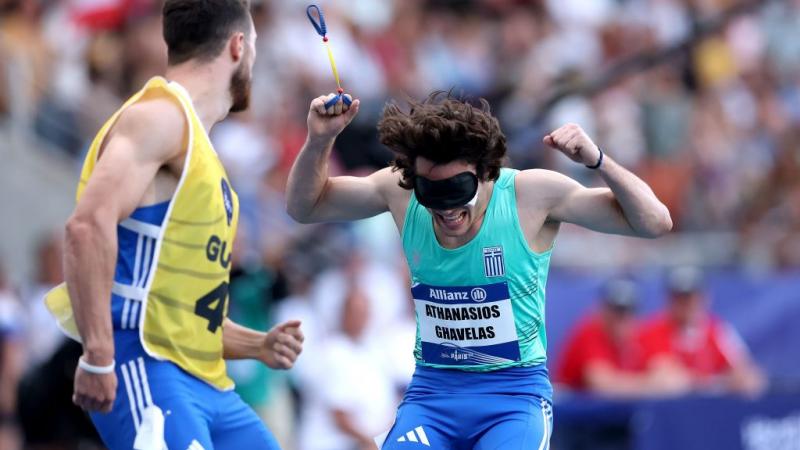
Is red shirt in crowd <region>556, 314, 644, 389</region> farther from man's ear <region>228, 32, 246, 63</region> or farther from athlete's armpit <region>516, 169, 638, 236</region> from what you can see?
man's ear <region>228, 32, 246, 63</region>

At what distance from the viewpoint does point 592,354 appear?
431 inches

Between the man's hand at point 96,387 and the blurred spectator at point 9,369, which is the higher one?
the man's hand at point 96,387

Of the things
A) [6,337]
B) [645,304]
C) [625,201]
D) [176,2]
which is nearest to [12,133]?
[6,337]

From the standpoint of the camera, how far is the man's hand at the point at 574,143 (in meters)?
5.62

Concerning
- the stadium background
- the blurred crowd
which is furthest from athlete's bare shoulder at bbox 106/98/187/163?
the blurred crowd

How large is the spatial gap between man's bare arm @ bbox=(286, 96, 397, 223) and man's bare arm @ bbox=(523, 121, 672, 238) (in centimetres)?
70

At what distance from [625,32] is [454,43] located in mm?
1945

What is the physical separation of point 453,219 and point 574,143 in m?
0.56

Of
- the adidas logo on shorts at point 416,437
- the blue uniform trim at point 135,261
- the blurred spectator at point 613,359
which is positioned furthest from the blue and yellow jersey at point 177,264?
the blurred spectator at point 613,359

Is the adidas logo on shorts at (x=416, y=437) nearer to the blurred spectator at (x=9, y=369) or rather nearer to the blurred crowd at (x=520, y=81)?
the blurred spectator at (x=9, y=369)

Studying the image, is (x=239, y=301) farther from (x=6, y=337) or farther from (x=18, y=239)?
(x=18, y=239)

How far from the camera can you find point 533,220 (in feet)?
19.1

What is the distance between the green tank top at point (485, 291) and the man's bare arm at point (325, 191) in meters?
0.29

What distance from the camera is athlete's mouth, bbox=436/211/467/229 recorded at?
18.6ft
